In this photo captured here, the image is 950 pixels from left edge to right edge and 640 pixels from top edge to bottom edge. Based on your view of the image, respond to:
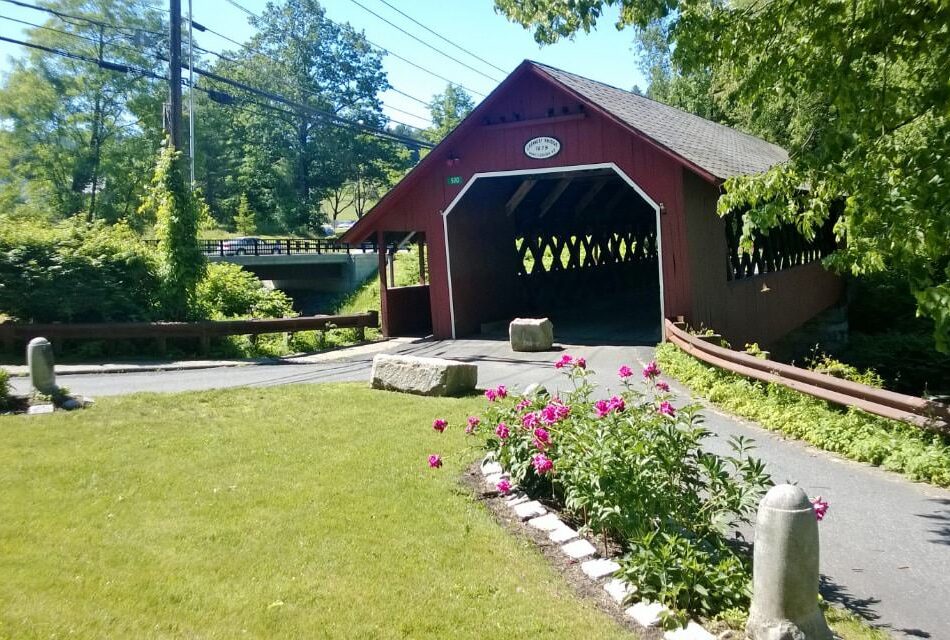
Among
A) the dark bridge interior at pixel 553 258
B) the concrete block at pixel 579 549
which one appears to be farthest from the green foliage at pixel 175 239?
the concrete block at pixel 579 549

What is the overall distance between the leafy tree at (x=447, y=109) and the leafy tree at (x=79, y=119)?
114 ft

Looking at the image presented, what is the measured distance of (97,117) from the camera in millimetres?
43125

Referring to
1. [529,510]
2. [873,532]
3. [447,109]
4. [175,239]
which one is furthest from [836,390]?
[447,109]

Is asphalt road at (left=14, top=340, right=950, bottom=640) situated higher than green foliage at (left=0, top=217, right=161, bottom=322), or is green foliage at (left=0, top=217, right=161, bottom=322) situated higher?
green foliage at (left=0, top=217, right=161, bottom=322)

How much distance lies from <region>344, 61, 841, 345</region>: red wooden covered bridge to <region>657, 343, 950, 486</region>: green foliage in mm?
4274

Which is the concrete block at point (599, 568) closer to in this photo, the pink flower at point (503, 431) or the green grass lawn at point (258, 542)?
the green grass lawn at point (258, 542)

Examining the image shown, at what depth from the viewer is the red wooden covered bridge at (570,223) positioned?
14.1 metres

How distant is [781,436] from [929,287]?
3.32 metres

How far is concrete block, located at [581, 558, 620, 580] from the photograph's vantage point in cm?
464

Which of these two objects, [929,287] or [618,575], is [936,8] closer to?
[929,287]

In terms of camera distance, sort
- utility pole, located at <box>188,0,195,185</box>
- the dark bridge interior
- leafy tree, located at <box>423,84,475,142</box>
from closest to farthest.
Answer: the dark bridge interior < utility pole, located at <box>188,0,195,185</box> < leafy tree, located at <box>423,84,475,142</box>

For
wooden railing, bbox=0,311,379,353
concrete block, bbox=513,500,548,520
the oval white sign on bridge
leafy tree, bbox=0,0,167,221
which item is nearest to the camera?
concrete block, bbox=513,500,548,520

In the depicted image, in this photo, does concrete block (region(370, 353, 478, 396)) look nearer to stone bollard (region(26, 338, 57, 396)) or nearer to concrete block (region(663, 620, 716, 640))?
stone bollard (region(26, 338, 57, 396))

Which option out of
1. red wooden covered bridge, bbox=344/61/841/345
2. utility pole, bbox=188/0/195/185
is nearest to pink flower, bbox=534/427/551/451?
red wooden covered bridge, bbox=344/61/841/345
